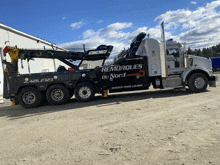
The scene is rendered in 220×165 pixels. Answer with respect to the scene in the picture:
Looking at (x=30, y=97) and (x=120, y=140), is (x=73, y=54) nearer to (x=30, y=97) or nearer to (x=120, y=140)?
(x=30, y=97)

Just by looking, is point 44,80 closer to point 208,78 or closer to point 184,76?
point 184,76

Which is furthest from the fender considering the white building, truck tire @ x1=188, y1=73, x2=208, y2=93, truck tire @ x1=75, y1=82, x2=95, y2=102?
the white building

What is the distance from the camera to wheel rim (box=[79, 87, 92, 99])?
8406 millimetres

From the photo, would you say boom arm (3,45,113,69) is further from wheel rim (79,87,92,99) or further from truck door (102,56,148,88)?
wheel rim (79,87,92,99)

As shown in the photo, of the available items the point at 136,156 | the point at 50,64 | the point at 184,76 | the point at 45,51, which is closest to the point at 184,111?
the point at 136,156

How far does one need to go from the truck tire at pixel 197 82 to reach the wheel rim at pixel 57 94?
6.71 meters

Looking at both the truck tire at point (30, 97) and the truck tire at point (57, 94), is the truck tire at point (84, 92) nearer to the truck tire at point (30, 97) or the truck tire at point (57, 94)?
the truck tire at point (57, 94)

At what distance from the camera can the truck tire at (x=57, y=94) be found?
820cm

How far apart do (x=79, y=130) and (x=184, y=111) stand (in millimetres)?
3419

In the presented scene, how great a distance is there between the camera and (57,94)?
8.30 m

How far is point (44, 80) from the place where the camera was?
8164mm

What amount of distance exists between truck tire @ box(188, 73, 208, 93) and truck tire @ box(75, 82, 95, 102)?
520cm

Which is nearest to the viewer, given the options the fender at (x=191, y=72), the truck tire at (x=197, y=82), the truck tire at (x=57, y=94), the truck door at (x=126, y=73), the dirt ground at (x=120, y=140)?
the dirt ground at (x=120, y=140)

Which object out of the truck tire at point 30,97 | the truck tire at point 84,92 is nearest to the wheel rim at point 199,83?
the truck tire at point 84,92
